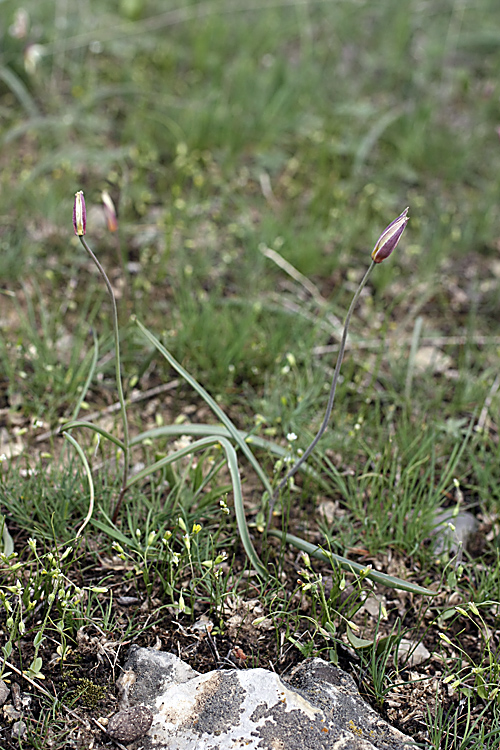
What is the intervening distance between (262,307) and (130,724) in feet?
5.41

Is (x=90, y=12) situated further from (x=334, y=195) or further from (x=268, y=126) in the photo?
(x=334, y=195)

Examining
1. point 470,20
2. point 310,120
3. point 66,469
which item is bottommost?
point 66,469

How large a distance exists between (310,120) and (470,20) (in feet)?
5.87

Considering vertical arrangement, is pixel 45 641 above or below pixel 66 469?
below

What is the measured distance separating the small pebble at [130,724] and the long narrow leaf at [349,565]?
565 mm

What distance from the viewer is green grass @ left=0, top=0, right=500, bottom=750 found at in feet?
5.82

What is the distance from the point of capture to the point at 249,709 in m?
1.47

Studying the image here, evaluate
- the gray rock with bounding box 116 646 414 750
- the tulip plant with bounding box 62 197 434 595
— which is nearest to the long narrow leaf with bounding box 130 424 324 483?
the tulip plant with bounding box 62 197 434 595

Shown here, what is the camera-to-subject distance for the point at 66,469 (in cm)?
190

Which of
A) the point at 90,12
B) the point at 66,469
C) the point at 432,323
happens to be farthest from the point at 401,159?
the point at 66,469

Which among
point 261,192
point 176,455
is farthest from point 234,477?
point 261,192

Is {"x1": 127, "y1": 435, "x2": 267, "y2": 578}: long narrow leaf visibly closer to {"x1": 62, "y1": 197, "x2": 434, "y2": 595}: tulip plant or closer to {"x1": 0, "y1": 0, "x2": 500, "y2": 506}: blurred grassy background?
{"x1": 62, "y1": 197, "x2": 434, "y2": 595}: tulip plant

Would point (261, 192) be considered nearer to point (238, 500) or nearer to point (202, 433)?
point (202, 433)

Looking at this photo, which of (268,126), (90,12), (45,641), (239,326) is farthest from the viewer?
(90,12)
